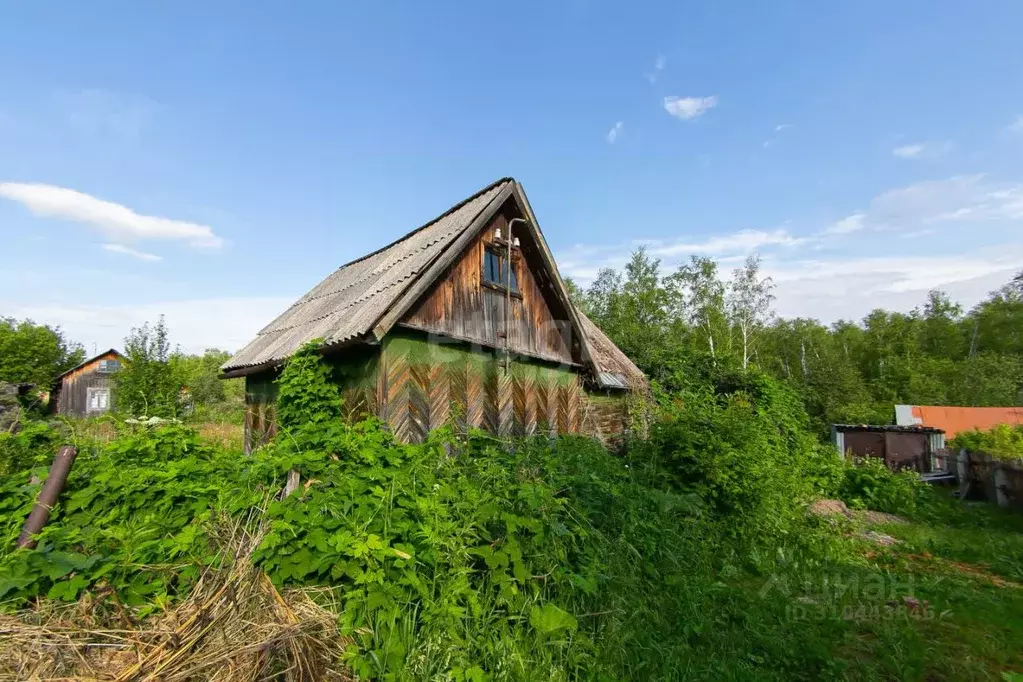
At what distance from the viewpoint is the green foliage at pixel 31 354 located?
131 ft

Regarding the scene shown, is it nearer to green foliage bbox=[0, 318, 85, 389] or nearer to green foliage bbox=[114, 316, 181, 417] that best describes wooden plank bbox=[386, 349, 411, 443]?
green foliage bbox=[114, 316, 181, 417]

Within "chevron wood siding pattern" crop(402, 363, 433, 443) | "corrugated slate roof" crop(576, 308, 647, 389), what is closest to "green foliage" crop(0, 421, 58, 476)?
"chevron wood siding pattern" crop(402, 363, 433, 443)

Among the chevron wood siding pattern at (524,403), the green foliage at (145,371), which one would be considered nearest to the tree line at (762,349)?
the green foliage at (145,371)

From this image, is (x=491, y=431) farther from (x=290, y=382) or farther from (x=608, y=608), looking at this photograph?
(x=608, y=608)

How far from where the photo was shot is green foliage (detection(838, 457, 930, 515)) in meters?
11.7

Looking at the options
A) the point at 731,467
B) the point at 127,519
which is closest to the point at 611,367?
the point at 731,467

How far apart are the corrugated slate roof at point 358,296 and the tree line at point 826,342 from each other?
9.71 meters

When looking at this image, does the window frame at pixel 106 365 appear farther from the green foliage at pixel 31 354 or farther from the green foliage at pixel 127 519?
the green foliage at pixel 127 519

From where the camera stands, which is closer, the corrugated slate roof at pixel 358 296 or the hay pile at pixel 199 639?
the hay pile at pixel 199 639

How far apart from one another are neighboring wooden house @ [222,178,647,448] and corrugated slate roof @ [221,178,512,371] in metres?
0.04

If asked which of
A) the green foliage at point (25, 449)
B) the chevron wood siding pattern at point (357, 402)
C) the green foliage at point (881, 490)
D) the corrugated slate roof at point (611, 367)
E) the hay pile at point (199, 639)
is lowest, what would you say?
the green foliage at point (881, 490)

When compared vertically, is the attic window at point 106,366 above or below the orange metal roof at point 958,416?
above

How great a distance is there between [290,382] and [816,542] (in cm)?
846

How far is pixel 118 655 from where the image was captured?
3.11 meters
